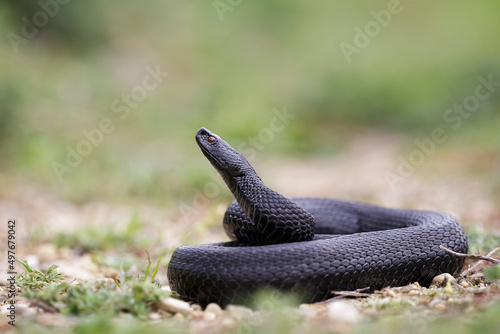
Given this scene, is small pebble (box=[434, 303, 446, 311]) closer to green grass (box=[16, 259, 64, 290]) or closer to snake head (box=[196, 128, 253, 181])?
snake head (box=[196, 128, 253, 181])

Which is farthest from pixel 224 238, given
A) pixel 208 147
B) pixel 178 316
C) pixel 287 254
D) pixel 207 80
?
pixel 207 80

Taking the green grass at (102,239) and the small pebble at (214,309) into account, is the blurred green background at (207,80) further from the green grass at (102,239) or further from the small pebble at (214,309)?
the small pebble at (214,309)

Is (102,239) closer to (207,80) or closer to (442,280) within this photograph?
(442,280)

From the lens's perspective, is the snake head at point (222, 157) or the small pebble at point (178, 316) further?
the snake head at point (222, 157)

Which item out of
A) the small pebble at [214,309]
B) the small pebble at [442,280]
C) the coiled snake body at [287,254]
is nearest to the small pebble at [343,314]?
the coiled snake body at [287,254]

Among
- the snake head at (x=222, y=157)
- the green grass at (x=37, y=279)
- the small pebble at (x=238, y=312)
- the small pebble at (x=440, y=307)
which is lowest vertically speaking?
the small pebble at (x=238, y=312)

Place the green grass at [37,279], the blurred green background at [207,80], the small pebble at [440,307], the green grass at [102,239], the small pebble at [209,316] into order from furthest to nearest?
the blurred green background at [207,80]
the green grass at [102,239]
the green grass at [37,279]
the small pebble at [209,316]
the small pebble at [440,307]

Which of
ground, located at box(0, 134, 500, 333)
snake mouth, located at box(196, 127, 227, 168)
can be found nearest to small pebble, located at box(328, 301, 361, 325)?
ground, located at box(0, 134, 500, 333)

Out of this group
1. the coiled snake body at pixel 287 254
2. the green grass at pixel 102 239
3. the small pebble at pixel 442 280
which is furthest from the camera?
the green grass at pixel 102 239
